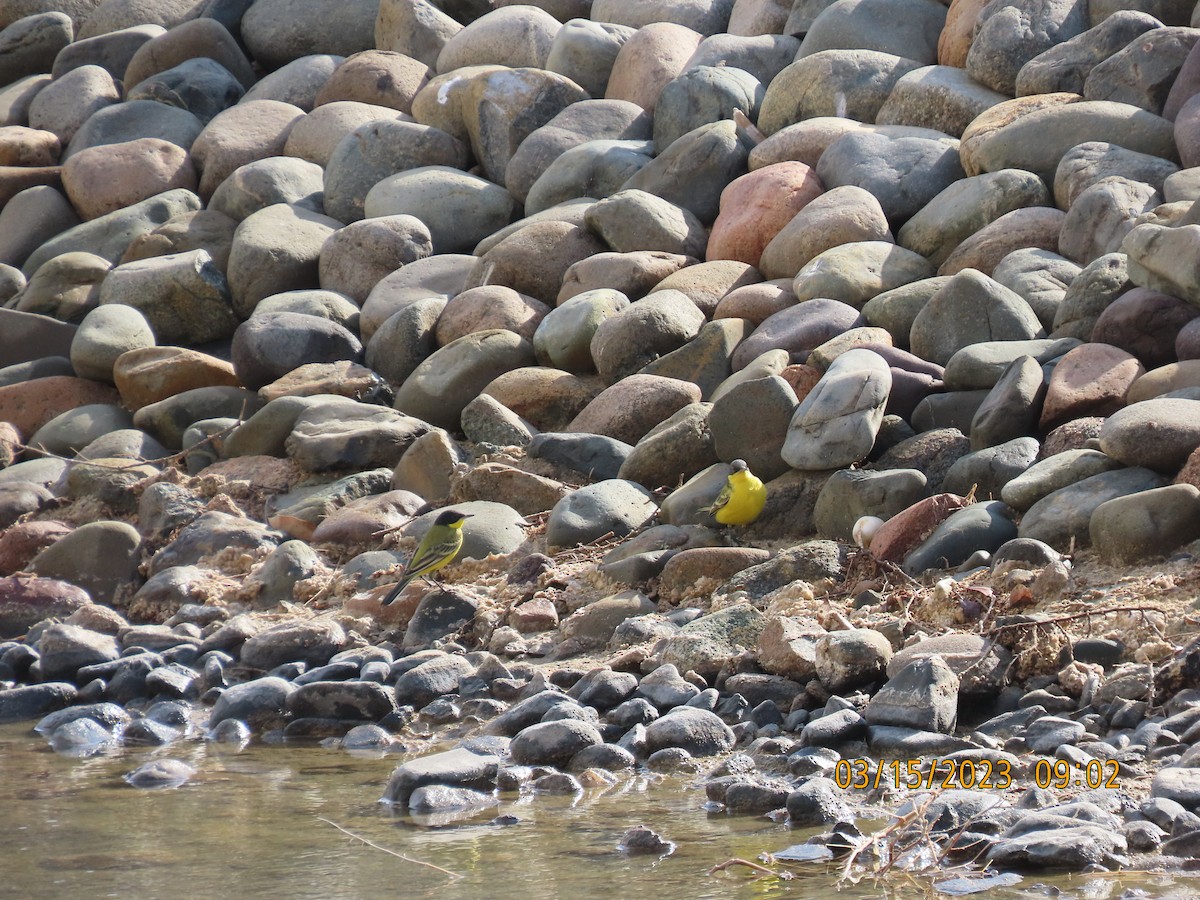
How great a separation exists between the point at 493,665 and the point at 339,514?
8.33ft

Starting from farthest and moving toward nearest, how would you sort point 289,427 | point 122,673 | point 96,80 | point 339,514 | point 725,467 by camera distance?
point 96,80, point 289,427, point 339,514, point 725,467, point 122,673

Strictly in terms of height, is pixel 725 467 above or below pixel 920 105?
below

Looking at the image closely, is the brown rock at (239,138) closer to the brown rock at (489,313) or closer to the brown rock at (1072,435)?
the brown rock at (489,313)

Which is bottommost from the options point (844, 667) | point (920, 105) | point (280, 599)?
point (280, 599)

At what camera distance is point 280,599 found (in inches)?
320

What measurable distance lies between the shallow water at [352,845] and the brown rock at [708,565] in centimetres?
190

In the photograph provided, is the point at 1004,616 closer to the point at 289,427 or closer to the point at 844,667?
the point at 844,667

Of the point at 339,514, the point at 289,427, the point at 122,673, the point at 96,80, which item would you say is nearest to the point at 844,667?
the point at 122,673

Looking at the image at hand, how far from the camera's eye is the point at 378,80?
14.4 metres

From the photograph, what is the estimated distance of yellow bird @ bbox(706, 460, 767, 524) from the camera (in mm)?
7309

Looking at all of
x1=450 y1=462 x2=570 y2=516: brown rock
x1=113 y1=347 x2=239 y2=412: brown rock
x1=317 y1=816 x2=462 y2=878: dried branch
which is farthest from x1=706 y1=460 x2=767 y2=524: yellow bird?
x1=113 y1=347 x2=239 y2=412: brown rock

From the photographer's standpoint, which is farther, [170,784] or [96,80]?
[96,80]

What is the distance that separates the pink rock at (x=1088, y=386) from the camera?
23.3 ft
